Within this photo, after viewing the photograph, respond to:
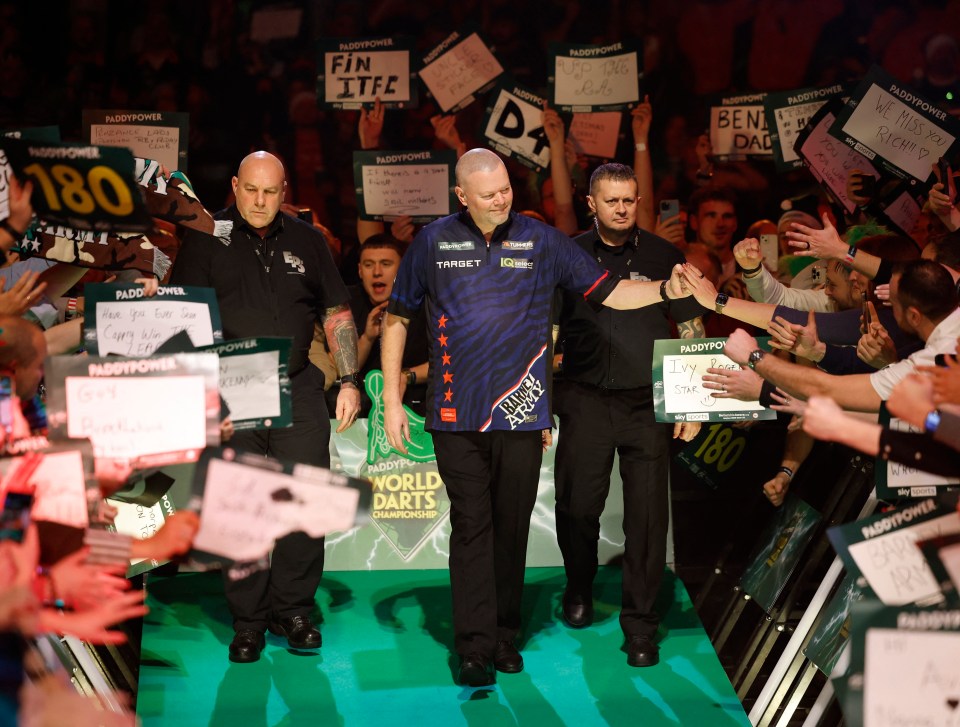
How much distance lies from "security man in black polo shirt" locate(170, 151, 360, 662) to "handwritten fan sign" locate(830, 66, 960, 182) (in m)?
2.82

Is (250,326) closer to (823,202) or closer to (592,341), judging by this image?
(592,341)

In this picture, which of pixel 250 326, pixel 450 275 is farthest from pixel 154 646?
pixel 450 275

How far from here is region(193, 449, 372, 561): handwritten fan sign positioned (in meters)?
2.98

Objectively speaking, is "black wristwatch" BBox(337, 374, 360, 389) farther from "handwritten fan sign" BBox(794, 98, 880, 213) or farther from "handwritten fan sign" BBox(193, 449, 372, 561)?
"handwritten fan sign" BBox(794, 98, 880, 213)

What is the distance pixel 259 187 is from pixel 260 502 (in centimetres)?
174

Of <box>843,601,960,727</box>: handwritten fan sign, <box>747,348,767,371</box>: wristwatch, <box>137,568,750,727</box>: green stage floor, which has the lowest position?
<box>137,568,750,727</box>: green stage floor

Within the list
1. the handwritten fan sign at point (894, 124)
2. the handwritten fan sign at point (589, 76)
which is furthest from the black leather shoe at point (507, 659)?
the handwritten fan sign at point (589, 76)

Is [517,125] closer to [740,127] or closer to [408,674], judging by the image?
[740,127]

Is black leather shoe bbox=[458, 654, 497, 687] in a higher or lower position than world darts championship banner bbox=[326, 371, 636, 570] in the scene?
lower

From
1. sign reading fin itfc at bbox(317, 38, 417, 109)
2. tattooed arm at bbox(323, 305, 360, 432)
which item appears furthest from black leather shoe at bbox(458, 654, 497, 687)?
sign reading fin itfc at bbox(317, 38, 417, 109)

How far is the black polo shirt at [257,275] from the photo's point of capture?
14.6 ft

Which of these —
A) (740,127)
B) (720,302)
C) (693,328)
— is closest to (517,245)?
(720,302)

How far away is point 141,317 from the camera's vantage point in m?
3.64

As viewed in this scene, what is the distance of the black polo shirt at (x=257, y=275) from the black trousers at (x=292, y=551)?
5.8 inches
